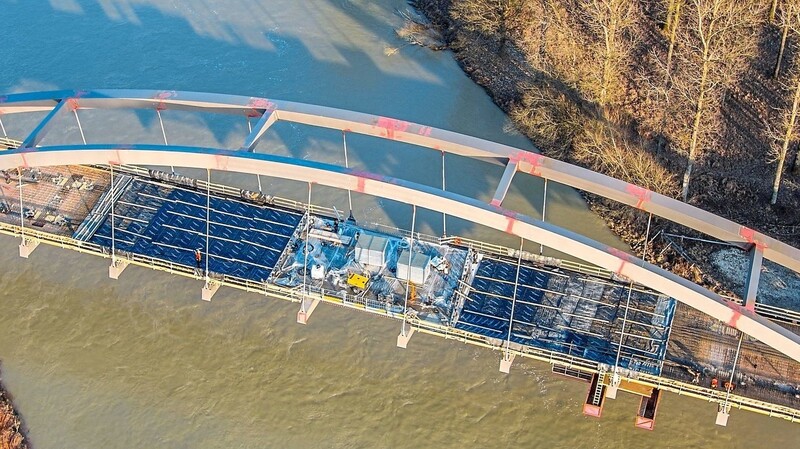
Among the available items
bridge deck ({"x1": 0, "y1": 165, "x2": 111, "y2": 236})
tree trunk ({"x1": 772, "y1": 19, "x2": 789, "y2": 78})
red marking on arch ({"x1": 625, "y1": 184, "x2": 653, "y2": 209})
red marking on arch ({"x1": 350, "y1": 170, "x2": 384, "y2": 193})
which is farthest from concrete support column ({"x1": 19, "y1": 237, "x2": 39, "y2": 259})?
tree trunk ({"x1": 772, "y1": 19, "x2": 789, "y2": 78})

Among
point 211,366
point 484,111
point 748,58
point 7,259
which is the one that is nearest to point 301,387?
point 211,366

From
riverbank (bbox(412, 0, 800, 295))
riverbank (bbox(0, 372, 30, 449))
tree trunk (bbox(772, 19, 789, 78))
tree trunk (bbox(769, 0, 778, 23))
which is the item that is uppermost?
tree trunk (bbox(769, 0, 778, 23))

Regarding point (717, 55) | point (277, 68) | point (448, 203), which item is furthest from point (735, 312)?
point (277, 68)

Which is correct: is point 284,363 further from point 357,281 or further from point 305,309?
point 357,281

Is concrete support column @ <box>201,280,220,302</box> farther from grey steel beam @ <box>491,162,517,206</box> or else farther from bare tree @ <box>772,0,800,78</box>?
bare tree @ <box>772,0,800,78</box>

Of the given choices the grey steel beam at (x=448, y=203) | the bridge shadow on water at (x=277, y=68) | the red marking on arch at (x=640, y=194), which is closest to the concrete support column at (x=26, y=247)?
the grey steel beam at (x=448, y=203)
